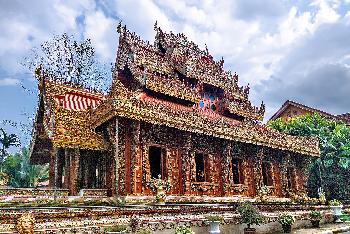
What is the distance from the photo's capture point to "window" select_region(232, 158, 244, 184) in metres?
18.4

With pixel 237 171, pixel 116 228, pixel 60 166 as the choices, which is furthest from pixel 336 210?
pixel 60 166

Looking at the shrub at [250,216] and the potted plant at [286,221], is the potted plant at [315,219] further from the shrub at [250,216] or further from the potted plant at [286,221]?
the shrub at [250,216]

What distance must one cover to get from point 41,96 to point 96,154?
3.50 meters

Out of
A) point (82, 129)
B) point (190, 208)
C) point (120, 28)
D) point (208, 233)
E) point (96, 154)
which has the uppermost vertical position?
point (120, 28)

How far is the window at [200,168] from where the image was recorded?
54.9 feet

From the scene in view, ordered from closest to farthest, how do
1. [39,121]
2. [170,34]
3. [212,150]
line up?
[39,121]
[212,150]
[170,34]

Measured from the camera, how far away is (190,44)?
21.0 m

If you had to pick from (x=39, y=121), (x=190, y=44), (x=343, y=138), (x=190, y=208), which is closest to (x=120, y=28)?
(x=190, y=44)

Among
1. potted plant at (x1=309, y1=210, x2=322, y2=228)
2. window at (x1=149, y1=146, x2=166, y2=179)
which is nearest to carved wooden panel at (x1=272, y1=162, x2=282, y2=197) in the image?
potted plant at (x1=309, y1=210, x2=322, y2=228)

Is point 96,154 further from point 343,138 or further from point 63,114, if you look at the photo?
point 343,138

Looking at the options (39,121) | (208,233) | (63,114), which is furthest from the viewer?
(39,121)

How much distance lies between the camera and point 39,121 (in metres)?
15.6

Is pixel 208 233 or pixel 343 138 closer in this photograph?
pixel 208 233

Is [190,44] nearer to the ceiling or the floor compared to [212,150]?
nearer to the ceiling
